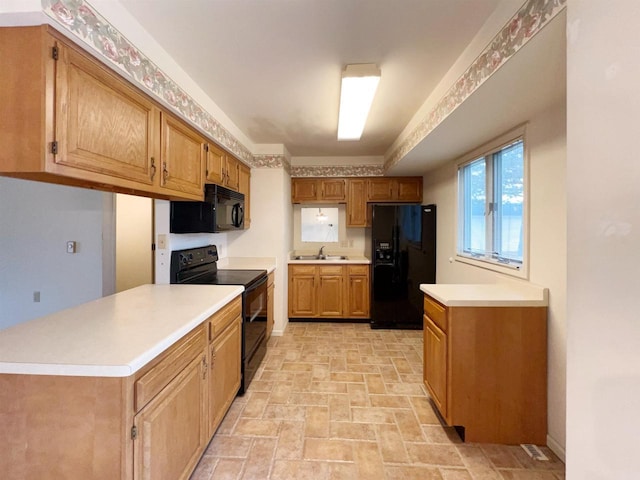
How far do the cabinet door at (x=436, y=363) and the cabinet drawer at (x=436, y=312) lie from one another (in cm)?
4

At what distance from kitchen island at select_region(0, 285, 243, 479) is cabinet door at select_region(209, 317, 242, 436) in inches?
10.7

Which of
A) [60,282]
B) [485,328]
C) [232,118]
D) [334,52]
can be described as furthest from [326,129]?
[60,282]

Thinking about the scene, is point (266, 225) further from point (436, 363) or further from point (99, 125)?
point (436, 363)

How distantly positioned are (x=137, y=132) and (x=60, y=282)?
277 centimetres

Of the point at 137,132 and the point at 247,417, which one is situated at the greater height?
the point at 137,132

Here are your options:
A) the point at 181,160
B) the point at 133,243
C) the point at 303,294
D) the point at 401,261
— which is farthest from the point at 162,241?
the point at 401,261

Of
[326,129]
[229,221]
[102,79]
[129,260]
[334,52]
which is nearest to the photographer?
[102,79]

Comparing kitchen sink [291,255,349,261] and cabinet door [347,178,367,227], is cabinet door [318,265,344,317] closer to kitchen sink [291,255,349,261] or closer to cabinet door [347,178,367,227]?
kitchen sink [291,255,349,261]

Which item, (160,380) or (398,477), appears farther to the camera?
(398,477)

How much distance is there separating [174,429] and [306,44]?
213 centimetres

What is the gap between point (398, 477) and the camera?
150cm

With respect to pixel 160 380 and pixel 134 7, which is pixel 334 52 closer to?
pixel 134 7

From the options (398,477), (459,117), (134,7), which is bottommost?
(398,477)

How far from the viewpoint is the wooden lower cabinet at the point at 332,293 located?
3994mm
